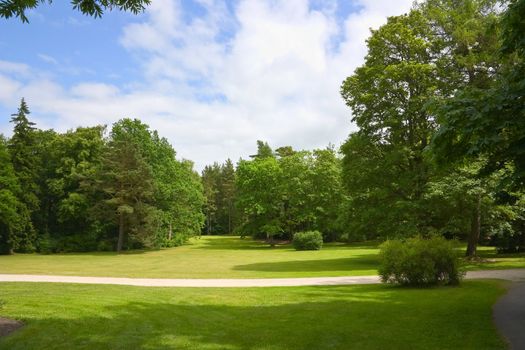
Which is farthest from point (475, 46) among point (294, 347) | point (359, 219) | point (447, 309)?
point (294, 347)

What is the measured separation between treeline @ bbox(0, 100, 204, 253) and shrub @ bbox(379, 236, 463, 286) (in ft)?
111

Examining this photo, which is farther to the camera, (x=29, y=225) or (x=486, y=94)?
(x=29, y=225)

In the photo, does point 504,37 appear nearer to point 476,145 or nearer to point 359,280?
point 476,145

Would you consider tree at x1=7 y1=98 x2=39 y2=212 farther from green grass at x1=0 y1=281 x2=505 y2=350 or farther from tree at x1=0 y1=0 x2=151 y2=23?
tree at x1=0 y1=0 x2=151 y2=23

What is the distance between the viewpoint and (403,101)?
2508 centimetres

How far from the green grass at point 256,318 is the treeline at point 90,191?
32126 mm

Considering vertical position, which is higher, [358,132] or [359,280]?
[358,132]

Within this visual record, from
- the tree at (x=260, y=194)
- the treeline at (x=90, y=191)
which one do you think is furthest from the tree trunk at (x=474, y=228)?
the tree at (x=260, y=194)

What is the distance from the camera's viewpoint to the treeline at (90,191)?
1804 inches

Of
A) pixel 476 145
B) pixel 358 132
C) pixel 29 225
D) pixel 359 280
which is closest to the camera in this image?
pixel 476 145

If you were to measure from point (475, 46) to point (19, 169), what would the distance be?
4672cm

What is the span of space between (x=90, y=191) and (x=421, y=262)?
42455 millimetres

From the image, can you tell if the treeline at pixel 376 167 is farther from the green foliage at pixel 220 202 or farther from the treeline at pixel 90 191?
the green foliage at pixel 220 202

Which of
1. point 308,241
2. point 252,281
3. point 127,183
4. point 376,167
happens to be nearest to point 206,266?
point 252,281
